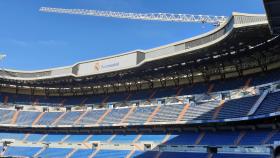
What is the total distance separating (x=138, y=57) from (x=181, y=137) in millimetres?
13021

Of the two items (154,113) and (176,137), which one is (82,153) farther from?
(176,137)

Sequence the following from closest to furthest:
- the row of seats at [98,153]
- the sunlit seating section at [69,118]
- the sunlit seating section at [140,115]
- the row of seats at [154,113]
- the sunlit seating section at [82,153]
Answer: the row of seats at [98,153], the row of seats at [154,113], the sunlit seating section at [82,153], the sunlit seating section at [140,115], the sunlit seating section at [69,118]

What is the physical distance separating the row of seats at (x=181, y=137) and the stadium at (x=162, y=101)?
136 mm

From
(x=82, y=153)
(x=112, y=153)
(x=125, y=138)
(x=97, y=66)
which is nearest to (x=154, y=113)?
(x=125, y=138)

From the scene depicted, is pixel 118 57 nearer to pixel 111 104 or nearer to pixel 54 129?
pixel 111 104

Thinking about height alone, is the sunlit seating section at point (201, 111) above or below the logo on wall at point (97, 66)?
below

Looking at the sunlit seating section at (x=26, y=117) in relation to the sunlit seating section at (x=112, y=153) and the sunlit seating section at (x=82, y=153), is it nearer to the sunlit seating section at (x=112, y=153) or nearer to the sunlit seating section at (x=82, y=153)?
the sunlit seating section at (x=82, y=153)

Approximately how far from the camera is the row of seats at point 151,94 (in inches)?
1606

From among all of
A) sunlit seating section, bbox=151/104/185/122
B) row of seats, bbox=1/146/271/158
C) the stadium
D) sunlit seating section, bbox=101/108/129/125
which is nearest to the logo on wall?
the stadium

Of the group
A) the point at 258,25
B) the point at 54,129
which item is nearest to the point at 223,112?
the point at 258,25

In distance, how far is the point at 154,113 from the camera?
4566 centimetres

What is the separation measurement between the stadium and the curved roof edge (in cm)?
13

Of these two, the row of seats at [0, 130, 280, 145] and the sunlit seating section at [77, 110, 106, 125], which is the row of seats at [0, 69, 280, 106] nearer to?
the sunlit seating section at [77, 110, 106, 125]

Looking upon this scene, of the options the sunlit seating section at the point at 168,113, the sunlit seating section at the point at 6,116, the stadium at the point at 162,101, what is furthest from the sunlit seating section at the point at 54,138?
the sunlit seating section at the point at 168,113
